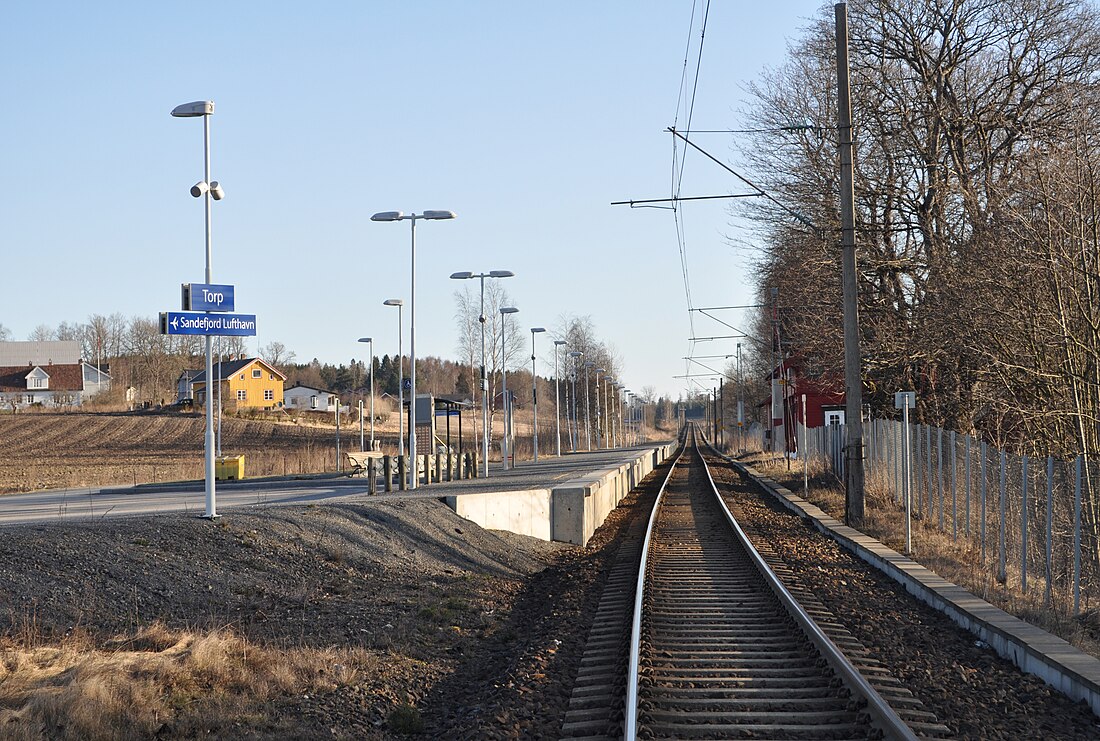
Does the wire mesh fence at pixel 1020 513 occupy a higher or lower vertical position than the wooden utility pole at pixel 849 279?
lower

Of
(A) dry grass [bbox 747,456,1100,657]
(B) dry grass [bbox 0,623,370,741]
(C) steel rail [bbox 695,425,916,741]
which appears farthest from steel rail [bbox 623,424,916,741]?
(B) dry grass [bbox 0,623,370,741]

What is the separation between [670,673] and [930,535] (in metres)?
12.7

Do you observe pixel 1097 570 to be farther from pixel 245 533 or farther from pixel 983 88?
pixel 983 88

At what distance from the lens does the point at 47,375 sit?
144625 mm

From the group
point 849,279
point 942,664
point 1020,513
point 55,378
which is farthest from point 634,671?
point 55,378

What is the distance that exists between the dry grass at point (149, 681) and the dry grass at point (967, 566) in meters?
7.06

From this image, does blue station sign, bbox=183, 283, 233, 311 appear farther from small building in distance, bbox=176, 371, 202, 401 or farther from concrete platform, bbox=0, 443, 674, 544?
small building in distance, bbox=176, 371, 202, 401

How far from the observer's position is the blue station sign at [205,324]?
54.7ft

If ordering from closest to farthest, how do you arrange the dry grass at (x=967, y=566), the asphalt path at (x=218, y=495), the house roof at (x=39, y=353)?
the dry grass at (x=967, y=566), the asphalt path at (x=218, y=495), the house roof at (x=39, y=353)

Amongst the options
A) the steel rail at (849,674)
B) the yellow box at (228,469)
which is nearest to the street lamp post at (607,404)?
the yellow box at (228,469)

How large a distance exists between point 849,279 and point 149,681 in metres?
17.6

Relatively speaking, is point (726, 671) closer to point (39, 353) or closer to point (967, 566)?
point (967, 566)

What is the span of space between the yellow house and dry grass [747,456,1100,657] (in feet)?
313

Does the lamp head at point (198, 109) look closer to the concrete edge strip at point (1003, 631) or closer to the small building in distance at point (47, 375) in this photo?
the concrete edge strip at point (1003, 631)
